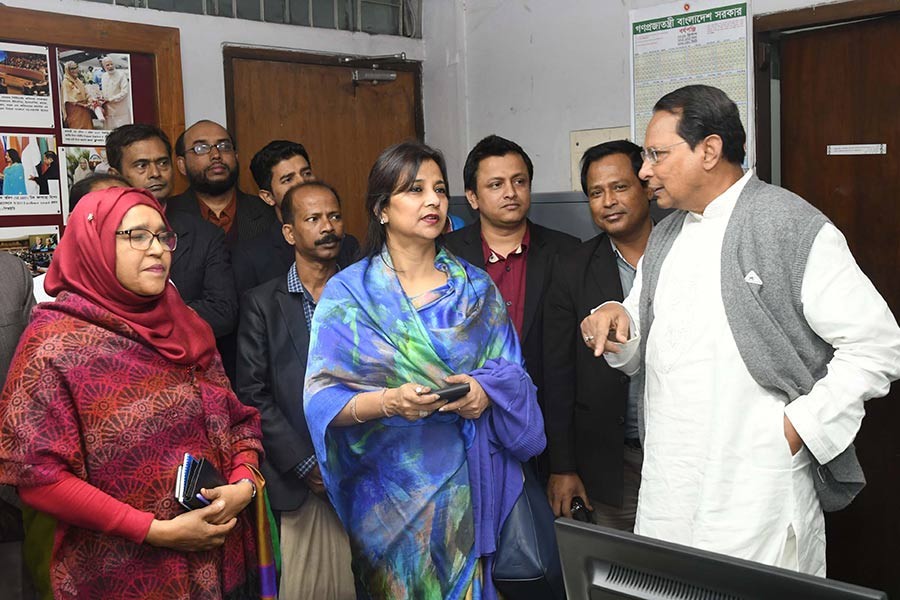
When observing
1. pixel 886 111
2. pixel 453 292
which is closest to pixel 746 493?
pixel 453 292

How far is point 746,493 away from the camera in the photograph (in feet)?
6.09

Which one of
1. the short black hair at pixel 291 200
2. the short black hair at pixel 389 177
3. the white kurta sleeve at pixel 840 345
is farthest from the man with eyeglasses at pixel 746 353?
the short black hair at pixel 291 200

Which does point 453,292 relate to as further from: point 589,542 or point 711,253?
point 589,542

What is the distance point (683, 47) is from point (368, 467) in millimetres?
2107

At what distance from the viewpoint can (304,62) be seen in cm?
410

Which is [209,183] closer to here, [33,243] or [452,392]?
[33,243]

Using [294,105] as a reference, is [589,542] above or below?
below

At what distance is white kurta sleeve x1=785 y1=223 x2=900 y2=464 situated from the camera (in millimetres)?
1759

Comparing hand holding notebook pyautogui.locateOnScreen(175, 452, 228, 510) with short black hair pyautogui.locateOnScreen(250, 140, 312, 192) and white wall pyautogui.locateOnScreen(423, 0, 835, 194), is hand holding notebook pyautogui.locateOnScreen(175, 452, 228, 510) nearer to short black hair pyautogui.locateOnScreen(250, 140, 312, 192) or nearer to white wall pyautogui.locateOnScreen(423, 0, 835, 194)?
short black hair pyautogui.locateOnScreen(250, 140, 312, 192)

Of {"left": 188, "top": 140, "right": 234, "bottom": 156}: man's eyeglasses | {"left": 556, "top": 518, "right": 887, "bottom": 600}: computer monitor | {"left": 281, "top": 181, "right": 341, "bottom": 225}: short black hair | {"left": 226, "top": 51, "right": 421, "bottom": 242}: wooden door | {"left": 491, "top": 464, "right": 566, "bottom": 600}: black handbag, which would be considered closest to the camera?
{"left": 556, "top": 518, "right": 887, "bottom": 600}: computer monitor

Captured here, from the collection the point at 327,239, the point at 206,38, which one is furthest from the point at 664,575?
the point at 206,38

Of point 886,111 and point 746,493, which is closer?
point 746,493

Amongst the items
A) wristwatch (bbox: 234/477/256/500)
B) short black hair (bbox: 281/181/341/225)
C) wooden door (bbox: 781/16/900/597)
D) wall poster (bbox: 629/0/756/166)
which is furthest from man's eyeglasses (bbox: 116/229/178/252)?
wooden door (bbox: 781/16/900/597)

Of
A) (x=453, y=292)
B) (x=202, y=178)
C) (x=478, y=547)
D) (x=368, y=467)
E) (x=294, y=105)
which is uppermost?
(x=294, y=105)
